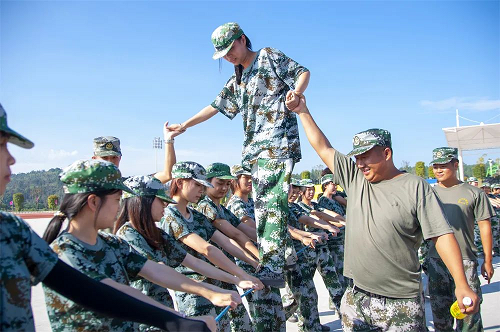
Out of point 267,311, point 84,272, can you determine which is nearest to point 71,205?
point 84,272

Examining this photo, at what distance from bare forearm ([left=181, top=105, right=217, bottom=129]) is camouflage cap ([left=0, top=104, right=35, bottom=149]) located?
2.57 meters

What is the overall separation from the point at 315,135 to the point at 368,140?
504 millimetres

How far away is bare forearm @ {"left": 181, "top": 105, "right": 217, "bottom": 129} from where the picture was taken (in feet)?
14.0

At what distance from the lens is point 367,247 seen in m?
3.23

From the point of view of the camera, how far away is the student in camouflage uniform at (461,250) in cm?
477

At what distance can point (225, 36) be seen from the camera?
3.62m

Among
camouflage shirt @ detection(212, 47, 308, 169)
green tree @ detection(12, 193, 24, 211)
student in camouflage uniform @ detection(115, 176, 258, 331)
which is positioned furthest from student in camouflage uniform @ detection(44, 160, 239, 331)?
green tree @ detection(12, 193, 24, 211)

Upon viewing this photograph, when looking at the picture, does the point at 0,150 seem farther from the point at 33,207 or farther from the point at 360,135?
the point at 33,207

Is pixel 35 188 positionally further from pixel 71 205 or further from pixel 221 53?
pixel 71 205

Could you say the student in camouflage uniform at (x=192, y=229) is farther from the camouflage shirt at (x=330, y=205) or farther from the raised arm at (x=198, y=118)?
the camouflage shirt at (x=330, y=205)

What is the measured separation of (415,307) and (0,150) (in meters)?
2.74

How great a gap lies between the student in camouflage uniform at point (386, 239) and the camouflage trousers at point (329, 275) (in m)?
3.88

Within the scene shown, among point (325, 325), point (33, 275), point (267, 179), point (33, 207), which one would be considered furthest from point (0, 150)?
point (33, 207)

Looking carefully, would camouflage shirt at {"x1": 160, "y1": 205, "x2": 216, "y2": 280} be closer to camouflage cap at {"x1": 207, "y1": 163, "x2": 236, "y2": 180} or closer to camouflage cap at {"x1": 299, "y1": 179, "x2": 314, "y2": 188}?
camouflage cap at {"x1": 207, "y1": 163, "x2": 236, "y2": 180}
